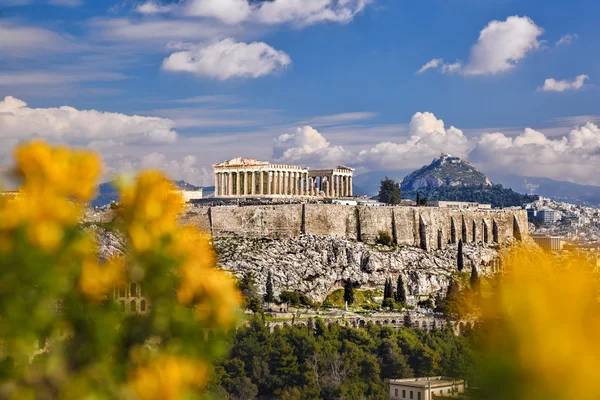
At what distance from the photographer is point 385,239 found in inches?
2872

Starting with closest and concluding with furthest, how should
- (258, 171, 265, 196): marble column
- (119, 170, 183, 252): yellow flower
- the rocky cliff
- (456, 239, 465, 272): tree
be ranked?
(119, 170, 183, 252): yellow flower
the rocky cliff
(456, 239, 465, 272): tree
(258, 171, 265, 196): marble column

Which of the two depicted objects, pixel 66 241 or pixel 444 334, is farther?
pixel 444 334

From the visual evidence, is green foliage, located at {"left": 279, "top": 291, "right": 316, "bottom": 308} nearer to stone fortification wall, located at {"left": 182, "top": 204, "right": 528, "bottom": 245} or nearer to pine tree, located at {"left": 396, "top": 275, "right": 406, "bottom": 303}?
pine tree, located at {"left": 396, "top": 275, "right": 406, "bottom": 303}

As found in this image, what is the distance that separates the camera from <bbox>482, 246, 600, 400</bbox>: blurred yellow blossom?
15.4 ft

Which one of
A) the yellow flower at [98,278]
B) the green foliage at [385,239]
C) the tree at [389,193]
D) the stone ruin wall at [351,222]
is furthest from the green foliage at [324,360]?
the yellow flower at [98,278]

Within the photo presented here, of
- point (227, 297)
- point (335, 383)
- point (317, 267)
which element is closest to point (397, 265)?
point (317, 267)

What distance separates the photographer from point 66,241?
18.6 ft

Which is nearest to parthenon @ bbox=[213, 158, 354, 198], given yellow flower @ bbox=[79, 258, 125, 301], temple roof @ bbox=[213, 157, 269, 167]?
temple roof @ bbox=[213, 157, 269, 167]

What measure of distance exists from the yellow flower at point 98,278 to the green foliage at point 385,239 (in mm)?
66570

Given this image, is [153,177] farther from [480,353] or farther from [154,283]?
[480,353]

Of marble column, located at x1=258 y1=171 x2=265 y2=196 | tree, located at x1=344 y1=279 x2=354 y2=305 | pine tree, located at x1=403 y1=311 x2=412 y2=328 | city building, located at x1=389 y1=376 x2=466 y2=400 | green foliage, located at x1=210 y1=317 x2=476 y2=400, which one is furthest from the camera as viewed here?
marble column, located at x1=258 y1=171 x2=265 y2=196

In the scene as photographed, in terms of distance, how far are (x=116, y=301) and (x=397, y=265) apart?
210ft

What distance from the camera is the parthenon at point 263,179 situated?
7719cm

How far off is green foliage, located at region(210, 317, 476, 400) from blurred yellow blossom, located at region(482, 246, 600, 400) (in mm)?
43248
